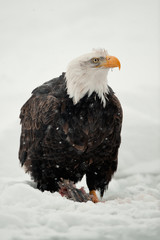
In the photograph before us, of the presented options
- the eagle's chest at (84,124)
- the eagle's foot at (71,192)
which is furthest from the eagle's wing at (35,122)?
the eagle's foot at (71,192)

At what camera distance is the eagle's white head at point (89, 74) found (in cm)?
486

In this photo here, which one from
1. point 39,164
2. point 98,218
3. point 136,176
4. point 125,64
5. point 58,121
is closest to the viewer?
point 98,218

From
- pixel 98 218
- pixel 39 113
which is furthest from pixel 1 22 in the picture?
pixel 98 218

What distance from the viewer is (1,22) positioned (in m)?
24.8

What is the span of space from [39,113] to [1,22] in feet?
69.4

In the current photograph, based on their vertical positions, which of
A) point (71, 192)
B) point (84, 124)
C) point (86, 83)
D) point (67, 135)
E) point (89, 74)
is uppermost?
point (89, 74)

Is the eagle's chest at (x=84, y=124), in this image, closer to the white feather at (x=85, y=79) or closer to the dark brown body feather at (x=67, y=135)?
the dark brown body feather at (x=67, y=135)

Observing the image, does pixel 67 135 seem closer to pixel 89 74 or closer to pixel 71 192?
pixel 71 192

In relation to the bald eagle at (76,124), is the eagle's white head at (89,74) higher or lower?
higher

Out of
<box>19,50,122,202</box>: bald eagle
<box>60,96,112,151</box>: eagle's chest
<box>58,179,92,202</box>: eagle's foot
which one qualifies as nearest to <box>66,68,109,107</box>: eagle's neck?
<box>19,50,122,202</box>: bald eagle

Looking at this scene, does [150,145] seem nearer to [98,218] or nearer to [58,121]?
[58,121]

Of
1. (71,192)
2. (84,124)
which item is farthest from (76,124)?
(71,192)

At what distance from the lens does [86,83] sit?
16.0 ft

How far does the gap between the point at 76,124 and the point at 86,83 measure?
21.1 inches
